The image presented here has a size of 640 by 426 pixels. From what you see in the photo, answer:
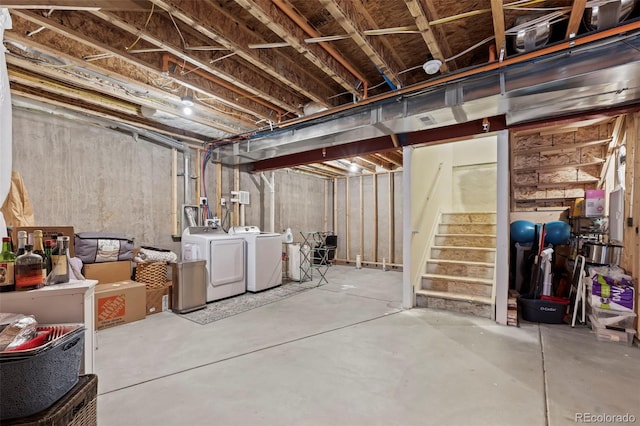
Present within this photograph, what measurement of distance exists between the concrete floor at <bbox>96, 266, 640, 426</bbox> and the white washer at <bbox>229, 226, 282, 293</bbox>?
1.32 metres

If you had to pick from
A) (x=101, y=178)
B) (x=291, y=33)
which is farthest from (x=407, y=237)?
(x=101, y=178)

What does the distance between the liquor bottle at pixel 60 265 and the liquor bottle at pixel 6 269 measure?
18cm

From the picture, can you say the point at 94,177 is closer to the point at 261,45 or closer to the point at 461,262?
the point at 261,45

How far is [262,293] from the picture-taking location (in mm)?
4875

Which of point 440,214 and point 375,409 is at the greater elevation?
point 440,214

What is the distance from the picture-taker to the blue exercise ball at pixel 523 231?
414 cm

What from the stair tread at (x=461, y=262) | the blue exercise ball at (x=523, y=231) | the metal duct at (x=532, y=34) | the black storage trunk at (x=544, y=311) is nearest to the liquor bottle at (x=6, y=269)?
the metal duct at (x=532, y=34)

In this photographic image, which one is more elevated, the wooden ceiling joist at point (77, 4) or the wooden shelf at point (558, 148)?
the wooden ceiling joist at point (77, 4)

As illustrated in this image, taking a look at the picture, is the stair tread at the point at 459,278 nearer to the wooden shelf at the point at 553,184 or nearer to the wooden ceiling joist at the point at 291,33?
the wooden shelf at the point at 553,184

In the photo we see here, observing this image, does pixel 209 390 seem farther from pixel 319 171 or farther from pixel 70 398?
pixel 319 171

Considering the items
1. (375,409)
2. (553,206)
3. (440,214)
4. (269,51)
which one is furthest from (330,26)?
(553,206)

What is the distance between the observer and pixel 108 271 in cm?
354

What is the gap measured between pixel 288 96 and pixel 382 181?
4.47 m

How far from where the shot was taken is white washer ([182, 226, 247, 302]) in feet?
14.0
